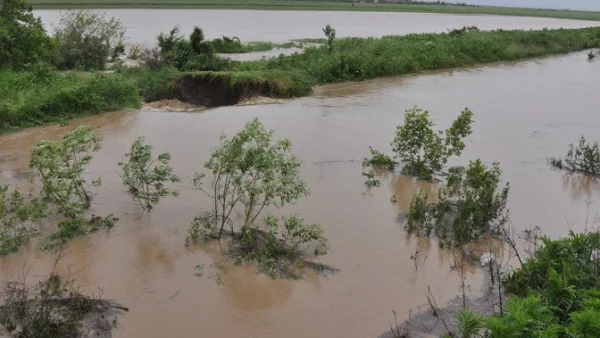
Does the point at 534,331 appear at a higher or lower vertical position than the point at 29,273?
higher

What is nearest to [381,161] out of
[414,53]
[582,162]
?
[582,162]

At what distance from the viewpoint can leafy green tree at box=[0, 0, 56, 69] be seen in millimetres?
14578

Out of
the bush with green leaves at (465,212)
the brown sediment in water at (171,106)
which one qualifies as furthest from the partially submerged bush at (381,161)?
the brown sediment in water at (171,106)

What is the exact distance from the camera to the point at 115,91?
13328 mm

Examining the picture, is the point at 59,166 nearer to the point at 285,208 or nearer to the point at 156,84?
the point at 285,208

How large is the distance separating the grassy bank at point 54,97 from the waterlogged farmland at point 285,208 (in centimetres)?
4

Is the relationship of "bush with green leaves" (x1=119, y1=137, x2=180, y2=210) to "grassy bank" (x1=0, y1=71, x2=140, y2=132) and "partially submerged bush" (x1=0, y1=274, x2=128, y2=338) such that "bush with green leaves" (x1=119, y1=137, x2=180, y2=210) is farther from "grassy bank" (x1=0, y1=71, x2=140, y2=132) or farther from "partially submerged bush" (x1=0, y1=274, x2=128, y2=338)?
"grassy bank" (x1=0, y1=71, x2=140, y2=132)

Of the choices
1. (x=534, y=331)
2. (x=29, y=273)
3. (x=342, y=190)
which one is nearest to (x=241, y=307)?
(x=29, y=273)

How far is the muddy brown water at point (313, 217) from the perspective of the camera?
5.32 metres

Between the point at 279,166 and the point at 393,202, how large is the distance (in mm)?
2498

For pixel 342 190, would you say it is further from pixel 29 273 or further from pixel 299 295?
pixel 29 273

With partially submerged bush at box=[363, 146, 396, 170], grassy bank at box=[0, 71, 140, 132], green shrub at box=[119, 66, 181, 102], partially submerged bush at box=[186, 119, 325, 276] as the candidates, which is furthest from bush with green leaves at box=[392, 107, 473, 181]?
green shrub at box=[119, 66, 181, 102]

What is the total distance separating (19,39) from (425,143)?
40.0 feet

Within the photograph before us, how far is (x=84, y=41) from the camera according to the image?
17625 mm
